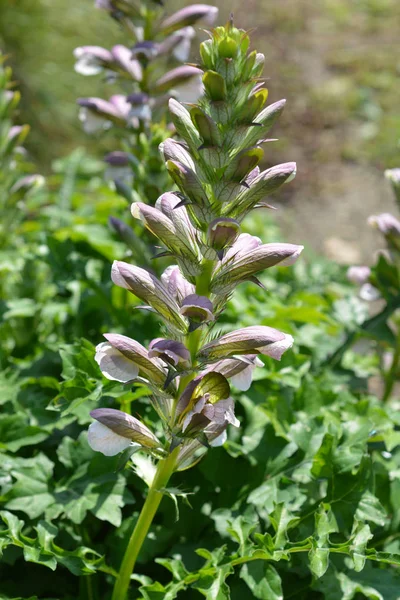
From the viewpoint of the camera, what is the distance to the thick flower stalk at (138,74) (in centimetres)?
269

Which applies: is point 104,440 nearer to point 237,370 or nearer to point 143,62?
point 237,370

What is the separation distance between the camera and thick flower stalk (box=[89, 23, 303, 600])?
1.39 metres

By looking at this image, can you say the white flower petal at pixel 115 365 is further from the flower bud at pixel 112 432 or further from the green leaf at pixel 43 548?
the green leaf at pixel 43 548

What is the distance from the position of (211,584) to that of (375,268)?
61.7 inches

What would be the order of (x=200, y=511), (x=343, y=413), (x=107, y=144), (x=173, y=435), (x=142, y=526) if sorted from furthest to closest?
(x=107, y=144), (x=343, y=413), (x=200, y=511), (x=142, y=526), (x=173, y=435)

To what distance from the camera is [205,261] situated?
149 cm

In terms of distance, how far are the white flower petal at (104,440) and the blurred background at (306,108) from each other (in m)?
4.14

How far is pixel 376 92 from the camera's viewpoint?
777cm

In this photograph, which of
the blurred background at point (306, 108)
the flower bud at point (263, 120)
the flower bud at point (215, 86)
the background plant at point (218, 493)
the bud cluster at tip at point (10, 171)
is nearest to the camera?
the flower bud at point (215, 86)

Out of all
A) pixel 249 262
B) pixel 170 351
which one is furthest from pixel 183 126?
pixel 170 351

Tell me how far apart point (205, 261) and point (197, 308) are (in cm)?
15

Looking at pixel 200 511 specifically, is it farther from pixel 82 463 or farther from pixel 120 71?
pixel 120 71

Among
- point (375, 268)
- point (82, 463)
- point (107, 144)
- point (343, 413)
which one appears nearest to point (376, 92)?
point (107, 144)

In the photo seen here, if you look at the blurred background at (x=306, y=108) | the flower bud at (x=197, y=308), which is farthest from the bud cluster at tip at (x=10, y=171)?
the blurred background at (x=306, y=108)
